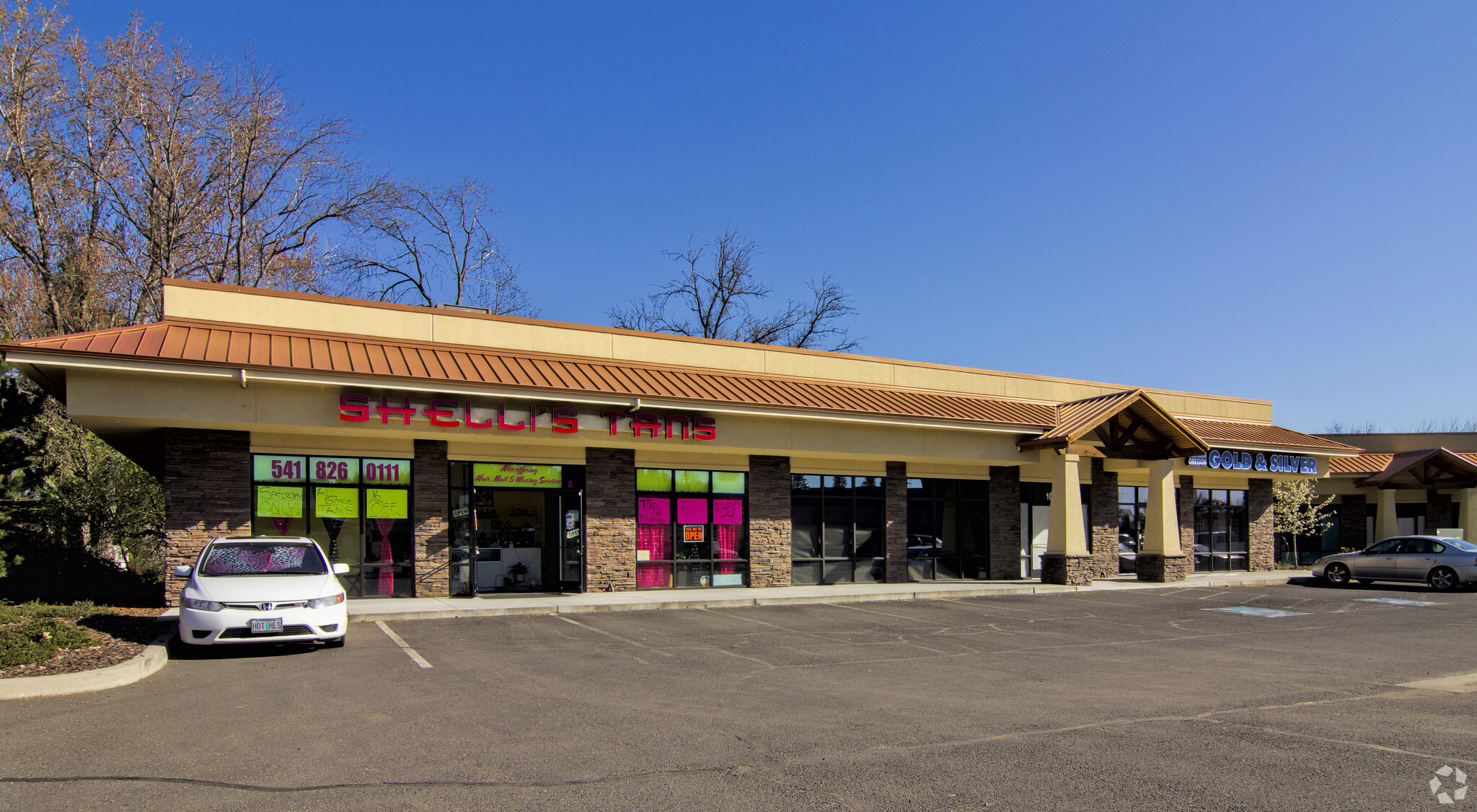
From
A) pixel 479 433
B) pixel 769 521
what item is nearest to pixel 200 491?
pixel 479 433

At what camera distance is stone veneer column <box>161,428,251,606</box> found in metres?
15.2

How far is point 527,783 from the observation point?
600 centimetres

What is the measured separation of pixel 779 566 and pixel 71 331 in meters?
22.1

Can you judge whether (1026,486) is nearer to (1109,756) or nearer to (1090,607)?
(1090,607)

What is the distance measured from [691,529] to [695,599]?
99.1 inches

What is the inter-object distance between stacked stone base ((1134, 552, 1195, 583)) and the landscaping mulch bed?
22460 mm

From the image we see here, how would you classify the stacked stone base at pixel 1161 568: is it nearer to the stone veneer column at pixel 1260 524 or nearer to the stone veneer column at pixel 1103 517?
the stone veneer column at pixel 1103 517

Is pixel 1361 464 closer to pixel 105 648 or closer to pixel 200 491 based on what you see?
pixel 200 491

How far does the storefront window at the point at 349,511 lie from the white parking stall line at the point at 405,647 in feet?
9.22

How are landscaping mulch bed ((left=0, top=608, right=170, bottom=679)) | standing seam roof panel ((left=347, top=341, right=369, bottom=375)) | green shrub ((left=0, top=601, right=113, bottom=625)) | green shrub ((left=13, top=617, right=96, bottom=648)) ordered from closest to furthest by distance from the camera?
landscaping mulch bed ((left=0, top=608, right=170, bottom=679)) < green shrub ((left=13, top=617, right=96, bottom=648)) < green shrub ((left=0, top=601, right=113, bottom=625)) < standing seam roof panel ((left=347, top=341, right=369, bottom=375))

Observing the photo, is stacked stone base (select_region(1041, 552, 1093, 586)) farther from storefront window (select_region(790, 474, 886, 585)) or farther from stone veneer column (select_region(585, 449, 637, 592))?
stone veneer column (select_region(585, 449, 637, 592))

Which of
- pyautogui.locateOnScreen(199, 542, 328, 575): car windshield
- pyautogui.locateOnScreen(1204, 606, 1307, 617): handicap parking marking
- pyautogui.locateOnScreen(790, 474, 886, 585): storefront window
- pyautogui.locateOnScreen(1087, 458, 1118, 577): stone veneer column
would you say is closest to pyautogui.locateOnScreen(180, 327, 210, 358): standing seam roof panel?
pyautogui.locateOnScreen(199, 542, 328, 575): car windshield

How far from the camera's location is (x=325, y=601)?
11.3 metres

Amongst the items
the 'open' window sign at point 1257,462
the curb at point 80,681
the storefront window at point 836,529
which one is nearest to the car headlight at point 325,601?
the curb at point 80,681
